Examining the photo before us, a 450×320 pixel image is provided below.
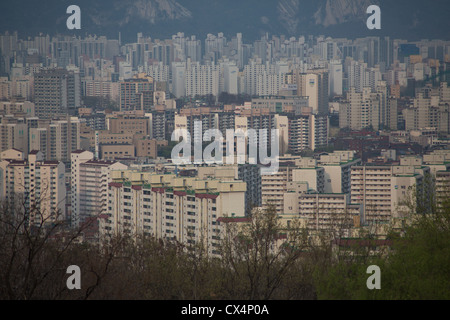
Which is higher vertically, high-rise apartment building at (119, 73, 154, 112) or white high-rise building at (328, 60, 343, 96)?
white high-rise building at (328, 60, 343, 96)

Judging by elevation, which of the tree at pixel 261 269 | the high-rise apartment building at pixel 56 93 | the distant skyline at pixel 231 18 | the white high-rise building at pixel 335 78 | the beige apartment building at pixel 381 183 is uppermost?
the distant skyline at pixel 231 18

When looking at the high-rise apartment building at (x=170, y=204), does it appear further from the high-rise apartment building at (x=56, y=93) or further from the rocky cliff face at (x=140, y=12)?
the rocky cliff face at (x=140, y=12)

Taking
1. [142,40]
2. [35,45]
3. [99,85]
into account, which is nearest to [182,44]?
[142,40]

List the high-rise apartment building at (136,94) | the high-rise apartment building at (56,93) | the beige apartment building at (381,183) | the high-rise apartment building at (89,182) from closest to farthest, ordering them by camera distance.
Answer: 1. the beige apartment building at (381,183)
2. the high-rise apartment building at (89,182)
3. the high-rise apartment building at (56,93)
4. the high-rise apartment building at (136,94)

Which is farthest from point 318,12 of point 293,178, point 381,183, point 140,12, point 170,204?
point 170,204

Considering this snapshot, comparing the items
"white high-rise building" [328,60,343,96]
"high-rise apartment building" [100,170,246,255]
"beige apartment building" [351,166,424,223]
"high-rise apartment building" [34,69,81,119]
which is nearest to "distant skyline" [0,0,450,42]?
"white high-rise building" [328,60,343,96]

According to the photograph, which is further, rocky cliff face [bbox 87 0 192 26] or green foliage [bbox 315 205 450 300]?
rocky cliff face [bbox 87 0 192 26]

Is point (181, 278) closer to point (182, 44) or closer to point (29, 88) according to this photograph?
point (29, 88)

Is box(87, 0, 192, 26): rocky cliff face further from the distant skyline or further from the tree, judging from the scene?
the tree

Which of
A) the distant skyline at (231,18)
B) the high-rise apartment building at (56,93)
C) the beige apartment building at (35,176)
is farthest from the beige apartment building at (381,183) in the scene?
the distant skyline at (231,18)

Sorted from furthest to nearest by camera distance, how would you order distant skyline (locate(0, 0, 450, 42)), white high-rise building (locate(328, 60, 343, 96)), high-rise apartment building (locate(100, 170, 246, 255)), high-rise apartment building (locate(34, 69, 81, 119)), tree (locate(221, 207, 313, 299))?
distant skyline (locate(0, 0, 450, 42))
white high-rise building (locate(328, 60, 343, 96))
high-rise apartment building (locate(34, 69, 81, 119))
high-rise apartment building (locate(100, 170, 246, 255))
tree (locate(221, 207, 313, 299))

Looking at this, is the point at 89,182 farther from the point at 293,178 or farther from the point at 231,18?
the point at 231,18
